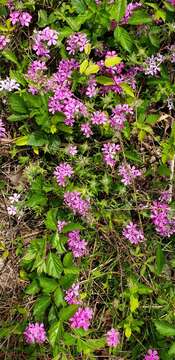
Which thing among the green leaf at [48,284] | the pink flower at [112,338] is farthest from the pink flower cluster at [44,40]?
the pink flower at [112,338]

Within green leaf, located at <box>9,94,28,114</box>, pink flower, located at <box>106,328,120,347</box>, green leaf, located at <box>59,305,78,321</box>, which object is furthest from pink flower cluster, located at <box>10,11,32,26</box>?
pink flower, located at <box>106,328,120,347</box>

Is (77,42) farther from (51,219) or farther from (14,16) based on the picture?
(51,219)

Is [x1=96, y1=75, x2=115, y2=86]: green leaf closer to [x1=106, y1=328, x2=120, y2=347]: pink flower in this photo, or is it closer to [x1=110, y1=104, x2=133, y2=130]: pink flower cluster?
[x1=110, y1=104, x2=133, y2=130]: pink flower cluster

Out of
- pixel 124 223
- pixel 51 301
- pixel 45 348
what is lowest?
pixel 45 348

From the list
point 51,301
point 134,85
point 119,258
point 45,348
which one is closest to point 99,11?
point 134,85

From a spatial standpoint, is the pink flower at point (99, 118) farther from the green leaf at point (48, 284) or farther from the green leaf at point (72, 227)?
the green leaf at point (48, 284)

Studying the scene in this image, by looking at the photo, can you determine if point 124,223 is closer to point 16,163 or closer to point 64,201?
point 64,201
